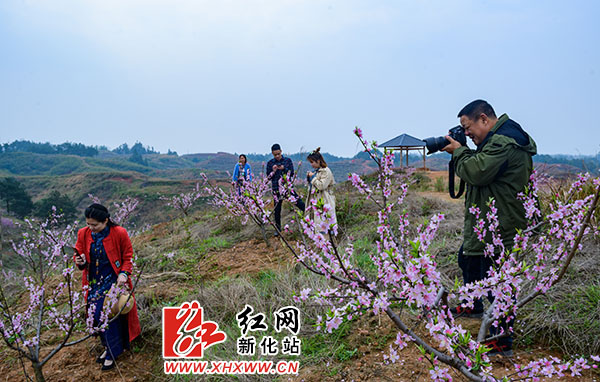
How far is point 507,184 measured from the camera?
210 cm

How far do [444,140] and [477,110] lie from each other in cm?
29

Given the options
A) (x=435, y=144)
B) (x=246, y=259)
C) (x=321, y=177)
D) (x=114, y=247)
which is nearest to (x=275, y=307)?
(x=114, y=247)

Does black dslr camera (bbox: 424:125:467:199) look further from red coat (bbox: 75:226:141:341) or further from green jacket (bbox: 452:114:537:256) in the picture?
red coat (bbox: 75:226:141:341)

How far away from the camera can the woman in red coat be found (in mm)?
2910

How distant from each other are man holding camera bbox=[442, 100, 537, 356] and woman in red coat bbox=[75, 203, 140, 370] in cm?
289

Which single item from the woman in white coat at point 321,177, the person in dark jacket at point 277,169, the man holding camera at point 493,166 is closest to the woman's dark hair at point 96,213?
the woman in white coat at point 321,177

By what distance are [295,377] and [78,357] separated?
2320mm

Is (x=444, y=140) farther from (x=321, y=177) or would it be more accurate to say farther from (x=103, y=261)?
(x=103, y=261)

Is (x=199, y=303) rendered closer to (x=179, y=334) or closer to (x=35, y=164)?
(x=179, y=334)

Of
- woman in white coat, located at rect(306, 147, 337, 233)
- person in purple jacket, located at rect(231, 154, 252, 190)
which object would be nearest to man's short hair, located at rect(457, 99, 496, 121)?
woman in white coat, located at rect(306, 147, 337, 233)

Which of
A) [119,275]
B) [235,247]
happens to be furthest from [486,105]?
[235,247]

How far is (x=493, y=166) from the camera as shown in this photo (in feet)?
6.58

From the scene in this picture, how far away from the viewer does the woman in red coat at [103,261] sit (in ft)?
9.55

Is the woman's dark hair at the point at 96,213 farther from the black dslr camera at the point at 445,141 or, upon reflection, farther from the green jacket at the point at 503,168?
the green jacket at the point at 503,168
